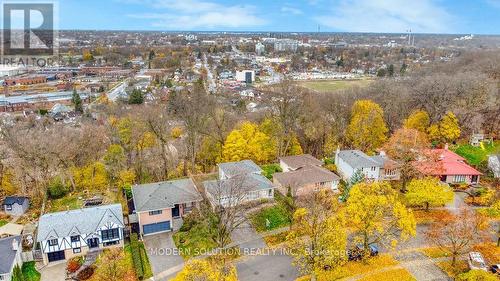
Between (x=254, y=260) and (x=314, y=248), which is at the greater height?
(x=314, y=248)

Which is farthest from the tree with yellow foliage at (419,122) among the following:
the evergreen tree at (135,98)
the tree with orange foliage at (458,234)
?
the evergreen tree at (135,98)

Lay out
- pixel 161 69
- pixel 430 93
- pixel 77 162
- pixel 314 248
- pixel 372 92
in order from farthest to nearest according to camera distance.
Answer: pixel 161 69 → pixel 372 92 → pixel 430 93 → pixel 77 162 → pixel 314 248

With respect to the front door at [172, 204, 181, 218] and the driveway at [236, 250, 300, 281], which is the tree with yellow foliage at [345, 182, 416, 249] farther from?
the front door at [172, 204, 181, 218]

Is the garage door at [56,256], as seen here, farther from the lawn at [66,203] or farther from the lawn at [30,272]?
the lawn at [66,203]

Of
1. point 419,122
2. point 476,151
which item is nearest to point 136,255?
point 419,122

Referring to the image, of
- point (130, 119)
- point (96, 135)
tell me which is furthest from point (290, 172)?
point (96, 135)

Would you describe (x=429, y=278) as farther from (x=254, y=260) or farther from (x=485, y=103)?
(x=485, y=103)
